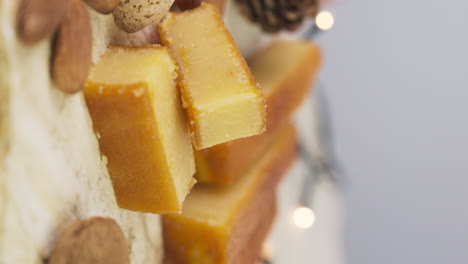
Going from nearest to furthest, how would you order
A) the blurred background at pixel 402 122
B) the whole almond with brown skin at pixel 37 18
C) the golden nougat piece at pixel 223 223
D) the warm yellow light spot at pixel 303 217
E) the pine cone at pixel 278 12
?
the whole almond with brown skin at pixel 37 18 < the golden nougat piece at pixel 223 223 < the pine cone at pixel 278 12 < the warm yellow light spot at pixel 303 217 < the blurred background at pixel 402 122

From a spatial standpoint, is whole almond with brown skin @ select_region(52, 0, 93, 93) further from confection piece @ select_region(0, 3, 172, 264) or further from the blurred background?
the blurred background

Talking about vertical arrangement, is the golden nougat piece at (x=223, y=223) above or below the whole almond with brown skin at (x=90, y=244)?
below

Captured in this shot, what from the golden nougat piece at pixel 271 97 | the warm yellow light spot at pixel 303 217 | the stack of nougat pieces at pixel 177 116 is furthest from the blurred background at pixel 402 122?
the stack of nougat pieces at pixel 177 116

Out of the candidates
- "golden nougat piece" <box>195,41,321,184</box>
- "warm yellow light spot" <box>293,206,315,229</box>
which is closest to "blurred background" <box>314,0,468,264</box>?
"warm yellow light spot" <box>293,206,315,229</box>

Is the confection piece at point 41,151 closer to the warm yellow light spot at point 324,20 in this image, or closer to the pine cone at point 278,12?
the pine cone at point 278,12

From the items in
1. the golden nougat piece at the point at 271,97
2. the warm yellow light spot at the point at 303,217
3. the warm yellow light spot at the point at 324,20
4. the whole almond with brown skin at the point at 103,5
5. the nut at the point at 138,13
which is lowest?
the warm yellow light spot at the point at 303,217

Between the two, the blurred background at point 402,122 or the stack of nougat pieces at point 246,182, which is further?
the blurred background at point 402,122
